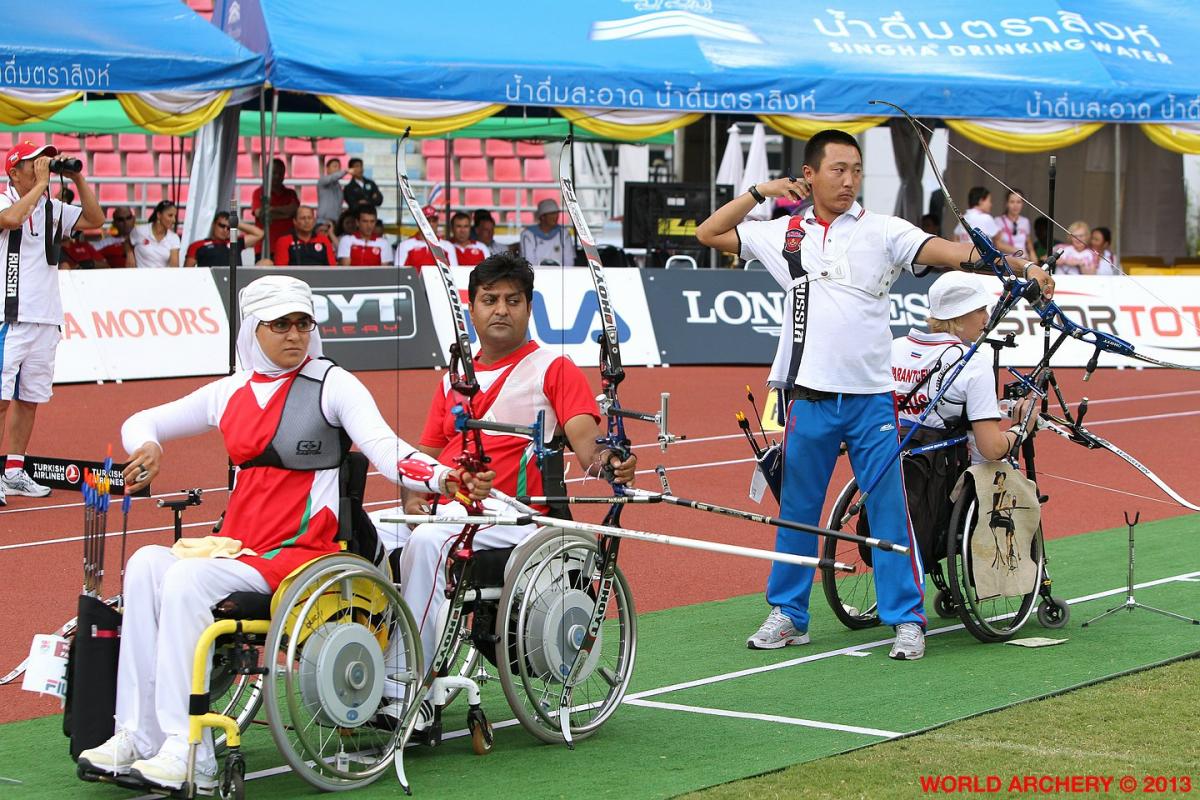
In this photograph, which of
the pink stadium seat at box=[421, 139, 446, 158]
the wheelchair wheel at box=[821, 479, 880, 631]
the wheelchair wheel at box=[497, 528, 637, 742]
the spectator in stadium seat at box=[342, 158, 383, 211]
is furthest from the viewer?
the pink stadium seat at box=[421, 139, 446, 158]

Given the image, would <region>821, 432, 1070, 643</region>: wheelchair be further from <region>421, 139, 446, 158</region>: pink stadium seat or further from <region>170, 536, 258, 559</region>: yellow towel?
<region>421, 139, 446, 158</region>: pink stadium seat

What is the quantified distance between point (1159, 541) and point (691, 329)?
29.5 ft

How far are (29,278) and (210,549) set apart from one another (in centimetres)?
605

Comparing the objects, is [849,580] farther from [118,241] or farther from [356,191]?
[356,191]

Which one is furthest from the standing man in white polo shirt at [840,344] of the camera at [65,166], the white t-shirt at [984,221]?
the white t-shirt at [984,221]

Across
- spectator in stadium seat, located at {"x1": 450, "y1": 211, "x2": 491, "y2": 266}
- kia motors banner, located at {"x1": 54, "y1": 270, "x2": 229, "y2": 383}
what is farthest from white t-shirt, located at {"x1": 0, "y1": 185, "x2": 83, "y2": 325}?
spectator in stadium seat, located at {"x1": 450, "y1": 211, "x2": 491, "y2": 266}

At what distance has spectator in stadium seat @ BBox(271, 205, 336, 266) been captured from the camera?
1821cm

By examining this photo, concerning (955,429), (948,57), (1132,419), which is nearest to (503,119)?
(948,57)

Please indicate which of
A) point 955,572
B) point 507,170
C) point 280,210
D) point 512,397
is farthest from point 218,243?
point 507,170

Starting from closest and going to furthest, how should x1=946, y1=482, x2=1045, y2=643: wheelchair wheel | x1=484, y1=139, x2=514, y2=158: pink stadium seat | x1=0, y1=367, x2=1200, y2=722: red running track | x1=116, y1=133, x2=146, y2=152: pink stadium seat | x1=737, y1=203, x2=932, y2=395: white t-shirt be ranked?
x1=737, y1=203, x2=932, y2=395: white t-shirt, x1=946, y1=482, x2=1045, y2=643: wheelchair wheel, x1=0, y1=367, x2=1200, y2=722: red running track, x1=116, y1=133, x2=146, y2=152: pink stadium seat, x1=484, y1=139, x2=514, y2=158: pink stadium seat

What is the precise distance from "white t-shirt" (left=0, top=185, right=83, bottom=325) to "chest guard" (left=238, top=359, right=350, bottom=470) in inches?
227

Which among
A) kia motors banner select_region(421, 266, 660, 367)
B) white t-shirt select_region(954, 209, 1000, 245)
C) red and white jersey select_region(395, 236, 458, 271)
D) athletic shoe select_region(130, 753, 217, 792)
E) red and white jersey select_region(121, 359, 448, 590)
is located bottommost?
athletic shoe select_region(130, 753, 217, 792)

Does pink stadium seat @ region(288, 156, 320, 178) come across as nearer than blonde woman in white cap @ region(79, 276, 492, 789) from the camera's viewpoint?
No

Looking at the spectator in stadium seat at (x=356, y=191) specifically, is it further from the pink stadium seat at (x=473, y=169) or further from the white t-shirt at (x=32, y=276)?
the white t-shirt at (x=32, y=276)
